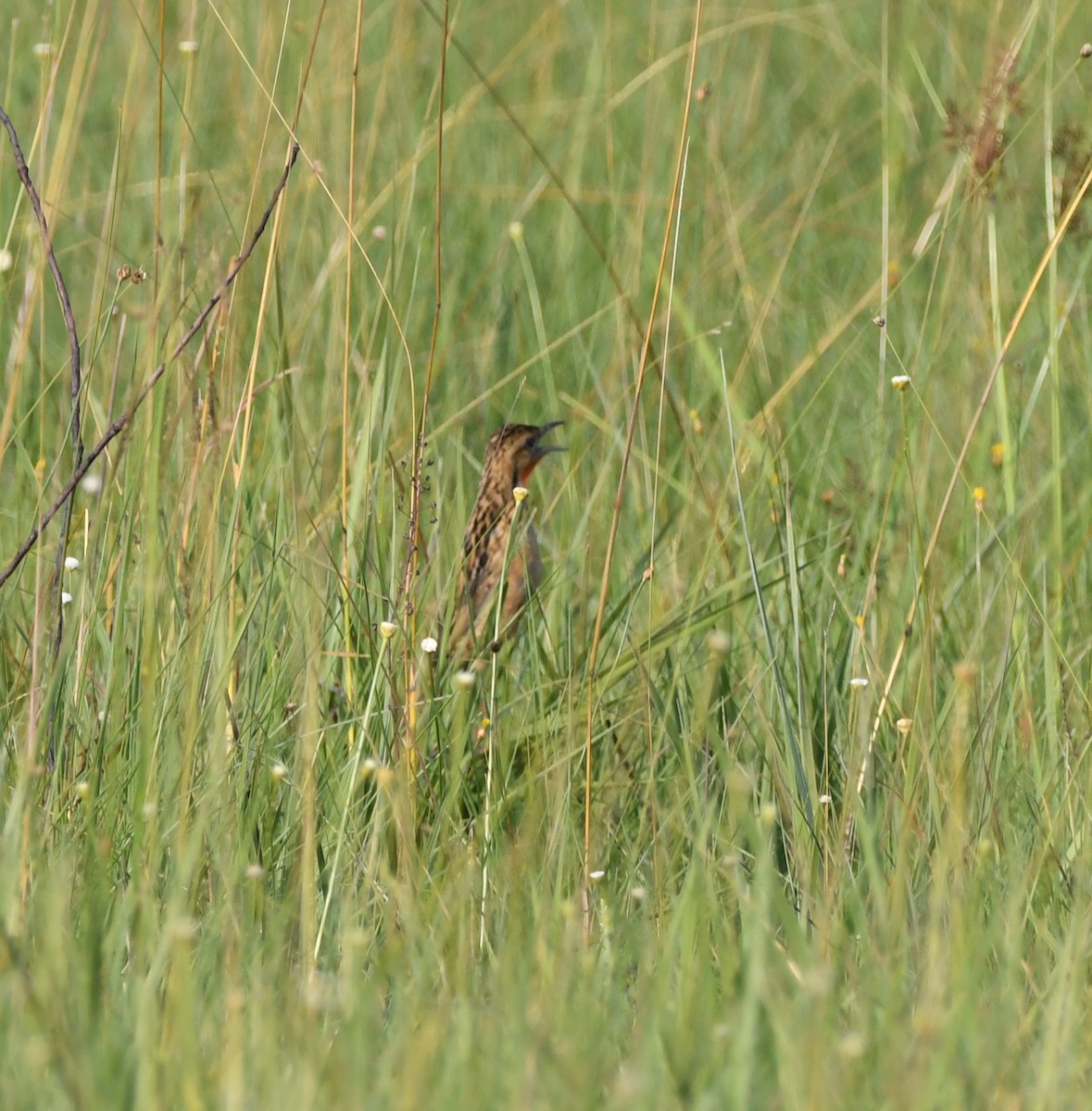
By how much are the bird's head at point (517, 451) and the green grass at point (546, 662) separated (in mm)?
143

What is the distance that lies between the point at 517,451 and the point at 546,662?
1205 millimetres

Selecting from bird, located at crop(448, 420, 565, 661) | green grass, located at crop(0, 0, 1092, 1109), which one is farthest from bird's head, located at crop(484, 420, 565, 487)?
green grass, located at crop(0, 0, 1092, 1109)

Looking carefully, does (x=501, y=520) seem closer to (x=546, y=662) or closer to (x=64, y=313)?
(x=546, y=662)

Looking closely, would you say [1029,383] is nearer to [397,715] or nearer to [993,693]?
[993,693]

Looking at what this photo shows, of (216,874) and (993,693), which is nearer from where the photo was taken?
(216,874)

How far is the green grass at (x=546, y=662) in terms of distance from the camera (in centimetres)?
193

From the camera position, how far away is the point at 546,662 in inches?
131

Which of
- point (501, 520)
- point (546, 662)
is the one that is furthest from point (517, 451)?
point (546, 662)

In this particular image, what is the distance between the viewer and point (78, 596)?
2.99 meters

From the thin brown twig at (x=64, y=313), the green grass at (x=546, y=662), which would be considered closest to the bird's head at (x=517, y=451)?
the green grass at (x=546, y=662)

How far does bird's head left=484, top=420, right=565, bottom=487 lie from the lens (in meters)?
4.38

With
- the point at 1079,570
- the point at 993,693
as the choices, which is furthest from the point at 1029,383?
the point at 993,693

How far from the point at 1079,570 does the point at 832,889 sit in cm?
170

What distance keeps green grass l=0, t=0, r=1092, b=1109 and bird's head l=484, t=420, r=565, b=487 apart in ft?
0.47
